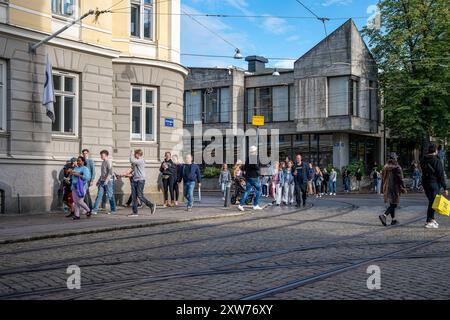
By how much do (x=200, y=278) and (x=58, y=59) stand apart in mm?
12405

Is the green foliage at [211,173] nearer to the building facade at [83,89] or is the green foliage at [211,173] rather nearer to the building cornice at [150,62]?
the building facade at [83,89]

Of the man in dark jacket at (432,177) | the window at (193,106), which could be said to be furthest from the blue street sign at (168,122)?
the window at (193,106)

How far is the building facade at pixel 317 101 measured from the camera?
41.1m

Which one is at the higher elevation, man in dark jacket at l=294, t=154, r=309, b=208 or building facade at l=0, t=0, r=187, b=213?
building facade at l=0, t=0, r=187, b=213

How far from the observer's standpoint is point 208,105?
1935 inches

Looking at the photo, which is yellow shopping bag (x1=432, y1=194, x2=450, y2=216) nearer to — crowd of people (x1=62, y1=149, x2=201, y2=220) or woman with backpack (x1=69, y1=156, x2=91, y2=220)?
crowd of people (x1=62, y1=149, x2=201, y2=220)

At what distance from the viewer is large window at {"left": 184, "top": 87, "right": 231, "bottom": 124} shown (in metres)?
48.0

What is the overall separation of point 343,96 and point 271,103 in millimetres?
7086

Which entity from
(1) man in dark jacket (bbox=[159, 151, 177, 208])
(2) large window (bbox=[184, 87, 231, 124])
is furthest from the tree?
(1) man in dark jacket (bbox=[159, 151, 177, 208])

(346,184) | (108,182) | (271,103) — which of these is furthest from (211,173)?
(108,182)

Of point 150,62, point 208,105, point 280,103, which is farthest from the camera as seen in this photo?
point 208,105

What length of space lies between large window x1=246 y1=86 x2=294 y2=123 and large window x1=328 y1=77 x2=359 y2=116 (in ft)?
13.3

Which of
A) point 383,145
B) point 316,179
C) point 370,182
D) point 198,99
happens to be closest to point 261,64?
point 198,99

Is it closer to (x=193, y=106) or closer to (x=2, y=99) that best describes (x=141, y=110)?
(x=2, y=99)
